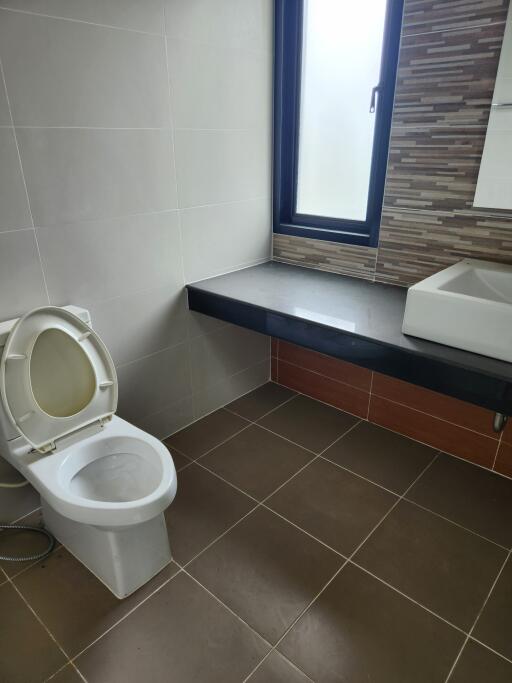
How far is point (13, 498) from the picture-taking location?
169 cm

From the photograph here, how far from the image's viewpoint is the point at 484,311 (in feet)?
4.30

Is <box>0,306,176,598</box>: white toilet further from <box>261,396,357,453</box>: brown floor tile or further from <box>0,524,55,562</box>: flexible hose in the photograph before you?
<box>261,396,357,453</box>: brown floor tile

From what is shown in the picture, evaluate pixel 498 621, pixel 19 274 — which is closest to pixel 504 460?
pixel 498 621

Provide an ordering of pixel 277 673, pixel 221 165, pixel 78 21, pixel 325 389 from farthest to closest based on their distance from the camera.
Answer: pixel 325 389 → pixel 221 165 → pixel 78 21 → pixel 277 673

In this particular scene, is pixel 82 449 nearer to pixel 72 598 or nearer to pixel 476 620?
pixel 72 598

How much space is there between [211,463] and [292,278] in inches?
37.0

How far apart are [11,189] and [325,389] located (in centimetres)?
171

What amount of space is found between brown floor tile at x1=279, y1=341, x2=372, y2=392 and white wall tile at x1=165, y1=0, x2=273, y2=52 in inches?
55.2

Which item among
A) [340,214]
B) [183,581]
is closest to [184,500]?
[183,581]

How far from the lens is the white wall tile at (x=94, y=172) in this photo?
148 cm

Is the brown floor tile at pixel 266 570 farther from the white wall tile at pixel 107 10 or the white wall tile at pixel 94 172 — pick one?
the white wall tile at pixel 107 10

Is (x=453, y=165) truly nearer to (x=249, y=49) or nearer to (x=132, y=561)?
(x=249, y=49)

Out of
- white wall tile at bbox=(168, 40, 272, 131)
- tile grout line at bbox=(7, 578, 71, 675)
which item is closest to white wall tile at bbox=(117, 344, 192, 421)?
tile grout line at bbox=(7, 578, 71, 675)

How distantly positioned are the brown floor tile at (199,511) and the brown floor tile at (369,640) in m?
0.45
